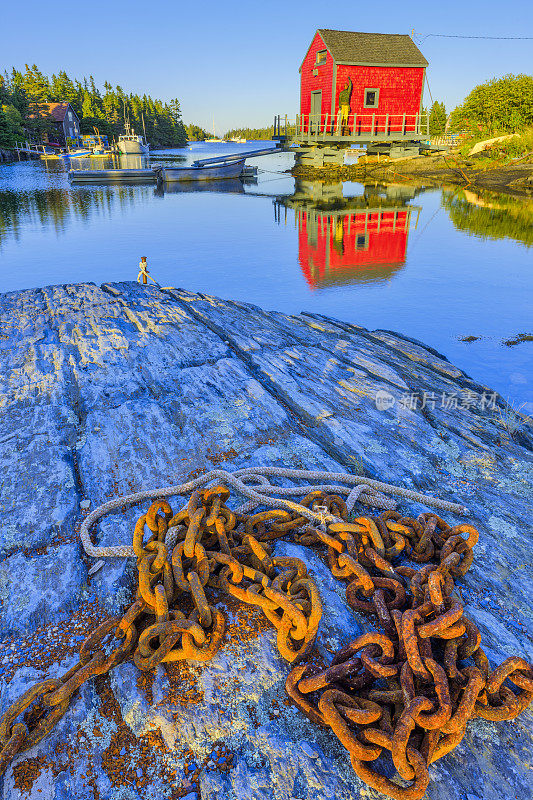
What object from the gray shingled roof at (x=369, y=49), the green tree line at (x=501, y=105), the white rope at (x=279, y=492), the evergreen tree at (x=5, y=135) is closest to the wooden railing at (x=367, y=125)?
the gray shingled roof at (x=369, y=49)

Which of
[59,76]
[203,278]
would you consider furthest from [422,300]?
[59,76]

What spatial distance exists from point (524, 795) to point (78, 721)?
5.22 ft

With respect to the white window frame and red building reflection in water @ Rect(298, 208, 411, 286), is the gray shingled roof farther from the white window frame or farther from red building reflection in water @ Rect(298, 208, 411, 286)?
red building reflection in water @ Rect(298, 208, 411, 286)

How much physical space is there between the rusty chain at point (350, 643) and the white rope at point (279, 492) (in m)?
0.25

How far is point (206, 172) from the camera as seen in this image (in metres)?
41.5

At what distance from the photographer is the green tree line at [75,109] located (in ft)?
251

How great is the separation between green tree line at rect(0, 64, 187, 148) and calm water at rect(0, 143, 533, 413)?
57.1 m

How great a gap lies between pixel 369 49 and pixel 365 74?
96.2 inches

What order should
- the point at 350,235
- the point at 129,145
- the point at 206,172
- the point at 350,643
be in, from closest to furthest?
1. the point at 350,643
2. the point at 350,235
3. the point at 206,172
4. the point at 129,145

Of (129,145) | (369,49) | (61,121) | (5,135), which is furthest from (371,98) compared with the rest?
(61,121)

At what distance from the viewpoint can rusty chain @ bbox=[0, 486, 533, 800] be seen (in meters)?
1.53

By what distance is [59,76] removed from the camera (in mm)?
104188

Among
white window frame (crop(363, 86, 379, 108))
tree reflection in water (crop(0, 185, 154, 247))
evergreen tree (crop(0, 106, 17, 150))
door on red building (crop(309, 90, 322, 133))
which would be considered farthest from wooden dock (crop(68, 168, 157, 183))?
evergreen tree (crop(0, 106, 17, 150))

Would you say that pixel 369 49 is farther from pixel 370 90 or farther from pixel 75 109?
pixel 75 109
